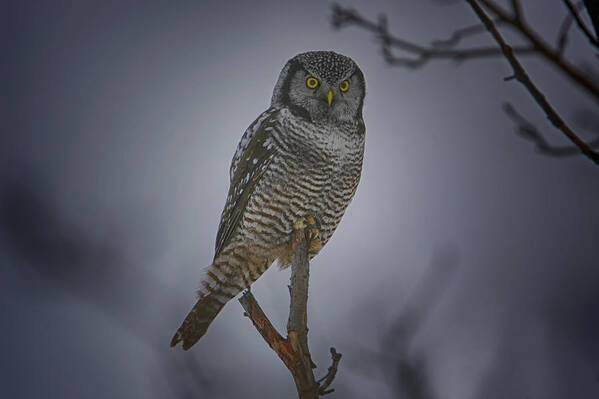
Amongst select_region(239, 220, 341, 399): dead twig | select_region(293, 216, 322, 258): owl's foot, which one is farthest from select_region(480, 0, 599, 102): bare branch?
select_region(293, 216, 322, 258): owl's foot

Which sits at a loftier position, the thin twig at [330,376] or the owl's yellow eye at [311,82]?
the owl's yellow eye at [311,82]

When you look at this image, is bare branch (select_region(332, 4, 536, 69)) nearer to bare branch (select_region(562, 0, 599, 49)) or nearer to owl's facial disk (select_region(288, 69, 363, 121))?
bare branch (select_region(562, 0, 599, 49))

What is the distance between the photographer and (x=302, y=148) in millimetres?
3811

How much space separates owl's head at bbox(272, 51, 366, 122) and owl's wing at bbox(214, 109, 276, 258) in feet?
0.79

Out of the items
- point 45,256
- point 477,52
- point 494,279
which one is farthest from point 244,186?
point 477,52

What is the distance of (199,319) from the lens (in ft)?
12.1

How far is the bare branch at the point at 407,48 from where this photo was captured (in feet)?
3.43

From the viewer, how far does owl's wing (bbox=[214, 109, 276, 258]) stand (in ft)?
12.9

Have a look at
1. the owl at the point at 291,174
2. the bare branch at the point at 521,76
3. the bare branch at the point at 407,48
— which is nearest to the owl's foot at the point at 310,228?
the owl at the point at 291,174

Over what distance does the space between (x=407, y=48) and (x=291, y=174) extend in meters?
2.65

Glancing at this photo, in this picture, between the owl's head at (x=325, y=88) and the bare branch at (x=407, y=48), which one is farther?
the owl's head at (x=325, y=88)

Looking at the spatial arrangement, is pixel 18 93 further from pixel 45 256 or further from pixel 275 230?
pixel 45 256

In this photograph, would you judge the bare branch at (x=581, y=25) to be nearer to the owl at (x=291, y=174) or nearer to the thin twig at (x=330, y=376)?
the thin twig at (x=330, y=376)

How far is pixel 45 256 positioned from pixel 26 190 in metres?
0.29
